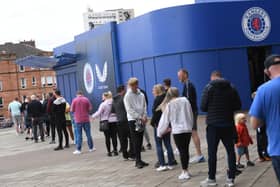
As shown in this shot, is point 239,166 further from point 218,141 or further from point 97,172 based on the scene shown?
point 97,172

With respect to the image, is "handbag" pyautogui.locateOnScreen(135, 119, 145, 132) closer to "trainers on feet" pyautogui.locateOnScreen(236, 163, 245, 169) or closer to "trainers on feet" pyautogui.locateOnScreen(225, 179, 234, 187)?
"trainers on feet" pyautogui.locateOnScreen(236, 163, 245, 169)

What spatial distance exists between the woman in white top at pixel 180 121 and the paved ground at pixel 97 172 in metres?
0.43

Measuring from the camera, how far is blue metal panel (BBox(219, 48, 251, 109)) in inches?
904

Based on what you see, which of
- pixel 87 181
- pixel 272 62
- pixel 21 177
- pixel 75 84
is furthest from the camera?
pixel 75 84

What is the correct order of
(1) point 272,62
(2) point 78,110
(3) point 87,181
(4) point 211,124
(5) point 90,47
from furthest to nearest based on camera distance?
(5) point 90,47, (2) point 78,110, (3) point 87,181, (4) point 211,124, (1) point 272,62

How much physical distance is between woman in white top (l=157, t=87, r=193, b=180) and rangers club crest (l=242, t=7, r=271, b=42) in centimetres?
1548

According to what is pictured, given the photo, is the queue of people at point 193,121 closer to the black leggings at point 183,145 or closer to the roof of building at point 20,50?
the black leggings at point 183,145

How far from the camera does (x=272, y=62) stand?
428cm

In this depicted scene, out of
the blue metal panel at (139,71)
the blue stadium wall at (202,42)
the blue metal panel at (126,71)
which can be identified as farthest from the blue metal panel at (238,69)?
the blue metal panel at (126,71)

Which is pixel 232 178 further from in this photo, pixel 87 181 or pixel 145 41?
pixel 145 41

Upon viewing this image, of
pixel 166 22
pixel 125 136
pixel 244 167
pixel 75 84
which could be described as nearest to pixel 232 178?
pixel 244 167

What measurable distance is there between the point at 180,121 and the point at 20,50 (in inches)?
3353

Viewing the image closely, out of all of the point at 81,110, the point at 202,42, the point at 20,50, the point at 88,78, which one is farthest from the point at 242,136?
the point at 20,50

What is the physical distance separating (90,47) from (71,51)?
5.25 meters
